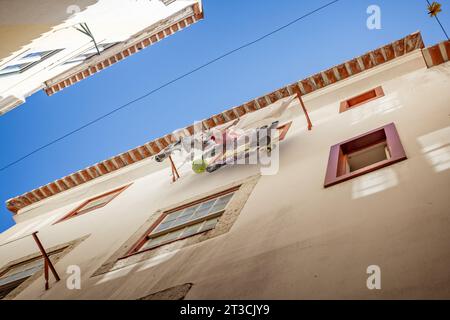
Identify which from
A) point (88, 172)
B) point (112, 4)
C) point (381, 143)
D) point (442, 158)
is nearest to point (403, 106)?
point (381, 143)

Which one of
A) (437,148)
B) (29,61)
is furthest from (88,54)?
(437,148)

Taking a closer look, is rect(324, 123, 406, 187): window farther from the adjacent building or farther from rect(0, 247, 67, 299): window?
rect(0, 247, 67, 299): window

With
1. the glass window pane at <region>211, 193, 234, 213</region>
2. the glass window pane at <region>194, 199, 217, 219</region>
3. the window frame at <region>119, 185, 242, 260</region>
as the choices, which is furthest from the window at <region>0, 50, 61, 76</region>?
the glass window pane at <region>211, 193, 234, 213</region>

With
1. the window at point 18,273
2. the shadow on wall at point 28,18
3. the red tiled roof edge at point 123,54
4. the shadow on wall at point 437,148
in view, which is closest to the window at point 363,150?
the shadow on wall at point 437,148

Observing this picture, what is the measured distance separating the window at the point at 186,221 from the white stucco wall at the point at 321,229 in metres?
0.54

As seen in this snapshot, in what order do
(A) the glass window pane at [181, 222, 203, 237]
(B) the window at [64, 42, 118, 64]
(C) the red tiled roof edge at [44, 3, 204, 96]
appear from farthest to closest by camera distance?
1. (C) the red tiled roof edge at [44, 3, 204, 96]
2. (B) the window at [64, 42, 118, 64]
3. (A) the glass window pane at [181, 222, 203, 237]

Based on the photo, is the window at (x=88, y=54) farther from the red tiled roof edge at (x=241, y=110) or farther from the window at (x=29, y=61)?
the red tiled roof edge at (x=241, y=110)

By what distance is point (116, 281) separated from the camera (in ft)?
16.9

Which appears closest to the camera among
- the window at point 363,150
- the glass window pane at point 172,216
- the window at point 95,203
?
the window at point 363,150

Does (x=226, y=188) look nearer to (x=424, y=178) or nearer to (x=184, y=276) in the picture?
(x=184, y=276)

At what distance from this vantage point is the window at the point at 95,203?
36.1 feet

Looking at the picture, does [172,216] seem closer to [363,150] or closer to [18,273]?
[363,150]

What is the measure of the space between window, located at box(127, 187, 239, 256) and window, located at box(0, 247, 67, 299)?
3023 millimetres

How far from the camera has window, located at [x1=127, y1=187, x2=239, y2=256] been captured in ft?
19.5
